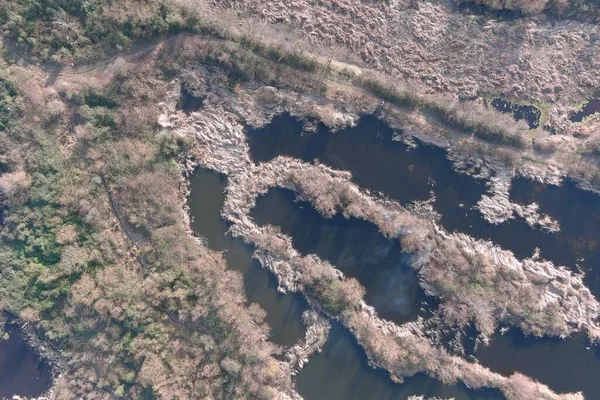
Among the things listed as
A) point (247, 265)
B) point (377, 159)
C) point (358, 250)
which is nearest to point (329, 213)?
point (358, 250)

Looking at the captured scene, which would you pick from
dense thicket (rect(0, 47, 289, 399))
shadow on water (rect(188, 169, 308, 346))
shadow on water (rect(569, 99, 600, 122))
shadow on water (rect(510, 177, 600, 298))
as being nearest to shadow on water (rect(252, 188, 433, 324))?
shadow on water (rect(188, 169, 308, 346))

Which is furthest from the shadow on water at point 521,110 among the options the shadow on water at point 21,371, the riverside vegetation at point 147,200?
the shadow on water at point 21,371

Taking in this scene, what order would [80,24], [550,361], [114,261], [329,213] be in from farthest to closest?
[550,361] → [329,213] → [114,261] → [80,24]

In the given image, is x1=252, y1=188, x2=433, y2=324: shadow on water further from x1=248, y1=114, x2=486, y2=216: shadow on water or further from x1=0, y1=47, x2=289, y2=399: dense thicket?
x1=0, y1=47, x2=289, y2=399: dense thicket

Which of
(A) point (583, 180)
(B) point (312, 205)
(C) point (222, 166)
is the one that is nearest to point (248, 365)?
(B) point (312, 205)

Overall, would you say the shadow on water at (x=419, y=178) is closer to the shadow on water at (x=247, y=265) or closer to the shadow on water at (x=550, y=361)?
the shadow on water at (x=247, y=265)

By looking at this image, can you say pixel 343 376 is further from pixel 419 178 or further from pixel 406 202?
pixel 419 178

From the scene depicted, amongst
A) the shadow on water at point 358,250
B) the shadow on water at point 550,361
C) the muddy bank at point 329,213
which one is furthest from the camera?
the shadow on water at point 358,250

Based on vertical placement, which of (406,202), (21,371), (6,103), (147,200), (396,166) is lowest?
(21,371)
